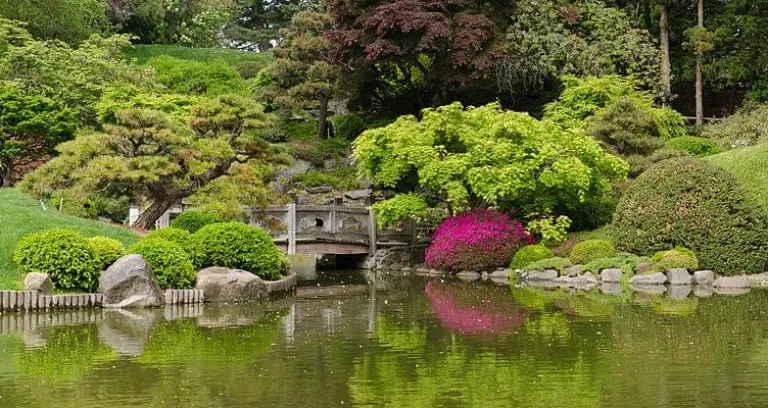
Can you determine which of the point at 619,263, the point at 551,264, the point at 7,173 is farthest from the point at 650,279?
the point at 7,173

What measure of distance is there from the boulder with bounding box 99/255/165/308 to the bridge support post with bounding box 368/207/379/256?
11356 millimetres

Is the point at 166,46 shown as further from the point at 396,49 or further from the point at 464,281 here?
the point at 464,281

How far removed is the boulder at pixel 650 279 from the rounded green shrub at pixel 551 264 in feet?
7.06

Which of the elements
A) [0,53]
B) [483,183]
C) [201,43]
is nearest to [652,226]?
[483,183]

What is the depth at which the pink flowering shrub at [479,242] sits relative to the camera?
84.9 feet

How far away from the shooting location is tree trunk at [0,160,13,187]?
27.2m

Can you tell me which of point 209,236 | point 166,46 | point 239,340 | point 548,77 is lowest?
point 239,340

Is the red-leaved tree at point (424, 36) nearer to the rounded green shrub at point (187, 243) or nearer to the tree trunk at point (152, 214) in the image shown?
the tree trunk at point (152, 214)

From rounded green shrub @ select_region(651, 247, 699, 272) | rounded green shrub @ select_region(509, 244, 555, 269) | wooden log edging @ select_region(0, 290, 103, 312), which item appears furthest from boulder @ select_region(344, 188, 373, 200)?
wooden log edging @ select_region(0, 290, 103, 312)

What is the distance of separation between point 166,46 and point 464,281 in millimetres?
27629

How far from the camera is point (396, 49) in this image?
3225 cm

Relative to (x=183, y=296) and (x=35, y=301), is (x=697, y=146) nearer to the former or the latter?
(x=183, y=296)

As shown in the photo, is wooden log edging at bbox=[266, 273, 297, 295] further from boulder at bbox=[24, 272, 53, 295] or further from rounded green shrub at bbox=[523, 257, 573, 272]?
rounded green shrub at bbox=[523, 257, 573, 272]

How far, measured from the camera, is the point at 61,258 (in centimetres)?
1823
